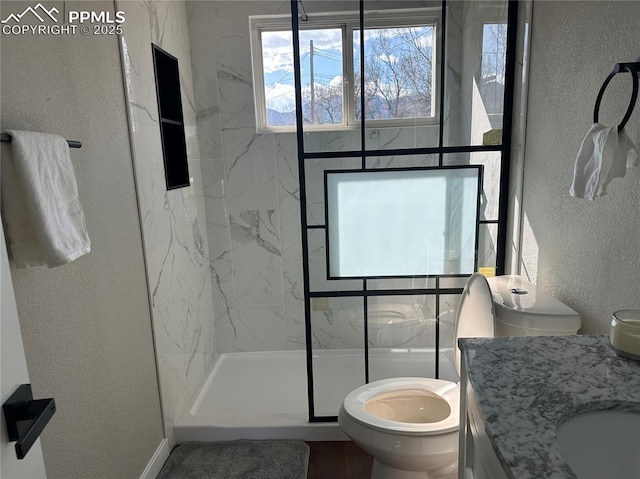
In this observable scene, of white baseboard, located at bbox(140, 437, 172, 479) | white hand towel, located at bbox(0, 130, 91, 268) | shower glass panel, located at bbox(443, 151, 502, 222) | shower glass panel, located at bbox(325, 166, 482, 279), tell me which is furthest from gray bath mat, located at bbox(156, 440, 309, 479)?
shower glass panel, located at bbox(443, 151, 502, 222)

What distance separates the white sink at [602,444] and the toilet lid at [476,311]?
0.71m

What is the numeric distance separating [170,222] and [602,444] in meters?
2.08

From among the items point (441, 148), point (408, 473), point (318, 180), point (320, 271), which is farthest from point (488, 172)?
point (408, 473)

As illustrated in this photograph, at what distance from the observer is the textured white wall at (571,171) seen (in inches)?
48.0

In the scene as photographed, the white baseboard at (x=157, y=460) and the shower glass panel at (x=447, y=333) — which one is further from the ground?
the shower glass panel at (x=447, y=333)

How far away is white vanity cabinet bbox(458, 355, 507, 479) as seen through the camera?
793 millimetres

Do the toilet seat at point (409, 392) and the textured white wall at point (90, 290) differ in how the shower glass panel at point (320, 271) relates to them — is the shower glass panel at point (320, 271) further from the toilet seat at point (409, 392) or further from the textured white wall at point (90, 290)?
the textured white wall at point (90, 290)

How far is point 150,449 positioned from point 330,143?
62.9 inches

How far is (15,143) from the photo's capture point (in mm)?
1072

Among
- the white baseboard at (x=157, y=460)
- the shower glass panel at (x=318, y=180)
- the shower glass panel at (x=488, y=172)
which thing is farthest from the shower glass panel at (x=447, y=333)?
the white baseboard at (x=157, y=460)

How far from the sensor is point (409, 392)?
1852 millimetres

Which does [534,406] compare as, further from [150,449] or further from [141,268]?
[150,449]

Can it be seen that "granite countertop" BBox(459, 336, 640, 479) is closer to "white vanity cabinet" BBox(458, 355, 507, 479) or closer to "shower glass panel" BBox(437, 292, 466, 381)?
"white vanity cabinet" BBox(458, 355, 507, 479)

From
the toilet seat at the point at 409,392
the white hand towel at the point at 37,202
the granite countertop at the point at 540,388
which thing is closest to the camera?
the granite countertop at the point at 540,388
